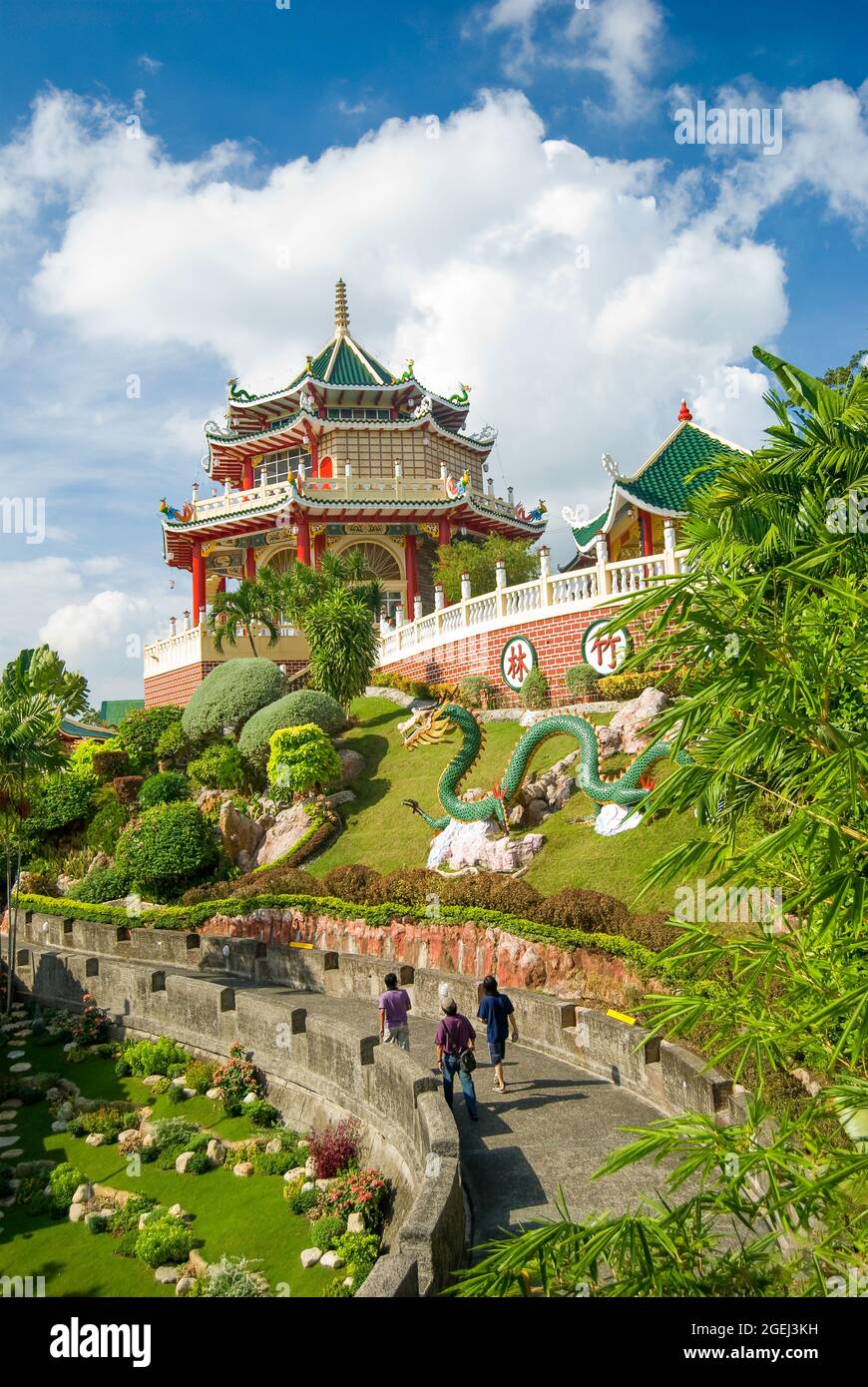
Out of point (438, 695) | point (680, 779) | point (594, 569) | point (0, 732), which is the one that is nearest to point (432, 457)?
point (438, 695)

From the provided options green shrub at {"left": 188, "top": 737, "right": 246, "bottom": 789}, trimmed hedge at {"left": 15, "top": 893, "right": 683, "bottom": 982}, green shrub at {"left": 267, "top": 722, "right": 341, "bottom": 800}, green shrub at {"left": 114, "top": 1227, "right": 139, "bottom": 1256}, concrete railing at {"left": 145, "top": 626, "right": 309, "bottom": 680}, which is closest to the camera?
green shrub at {"left": 114, "top": 1227, "right": 139, "bottom": 1256}

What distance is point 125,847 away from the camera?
22219 mm

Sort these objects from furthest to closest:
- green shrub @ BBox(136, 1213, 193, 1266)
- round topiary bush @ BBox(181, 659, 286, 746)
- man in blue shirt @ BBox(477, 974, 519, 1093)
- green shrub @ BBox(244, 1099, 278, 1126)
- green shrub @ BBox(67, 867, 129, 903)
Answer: round topiary bush @ BBox(181, 659, 286, 746) → green shrub @ BBox(67, 867, 129, 903) → green shrub @ BBox(244, 1099, 278, 1126) → man in blue shirt @ BBox(477, 974, 519, 1093) → green shrub @ BBox(136, 1213, 193, 1266)

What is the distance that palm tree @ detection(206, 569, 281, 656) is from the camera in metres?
32.1

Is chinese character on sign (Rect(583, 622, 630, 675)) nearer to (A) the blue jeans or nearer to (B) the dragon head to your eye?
(B) the dragon head

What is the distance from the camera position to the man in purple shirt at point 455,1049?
379 inches

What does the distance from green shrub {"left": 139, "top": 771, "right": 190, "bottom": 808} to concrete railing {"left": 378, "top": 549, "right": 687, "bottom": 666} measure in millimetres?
7780

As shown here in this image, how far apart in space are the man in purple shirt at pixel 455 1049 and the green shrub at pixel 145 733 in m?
20.9

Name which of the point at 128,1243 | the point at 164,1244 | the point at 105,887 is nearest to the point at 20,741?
the point at 105,887

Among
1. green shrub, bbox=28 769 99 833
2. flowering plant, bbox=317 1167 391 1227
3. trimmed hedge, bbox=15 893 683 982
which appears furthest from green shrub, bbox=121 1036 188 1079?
green shrub, bbox=28 769 99 833

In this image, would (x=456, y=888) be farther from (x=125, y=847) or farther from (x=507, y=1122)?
(x=125, y=847)

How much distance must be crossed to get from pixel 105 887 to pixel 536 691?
1095cm

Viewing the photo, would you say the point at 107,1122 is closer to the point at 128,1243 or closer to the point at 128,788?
the point at 128,1243
